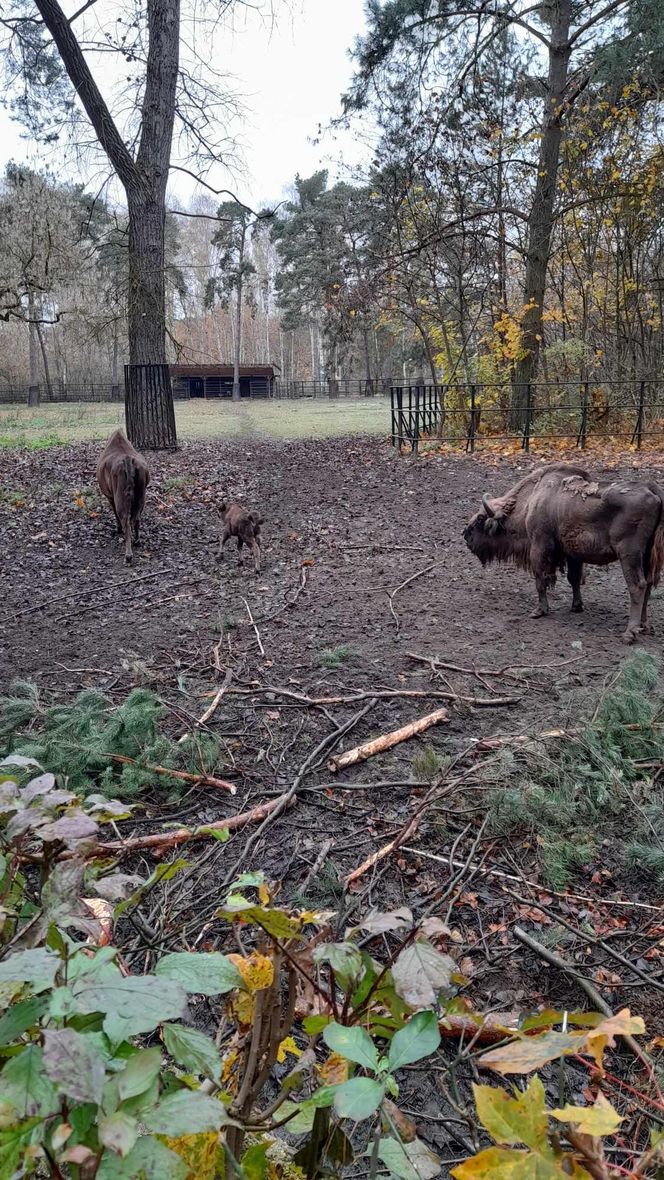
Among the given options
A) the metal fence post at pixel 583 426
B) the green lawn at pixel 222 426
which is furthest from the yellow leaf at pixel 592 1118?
the green lawn at pixel 222 426

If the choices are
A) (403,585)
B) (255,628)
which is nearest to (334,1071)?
(255,628)

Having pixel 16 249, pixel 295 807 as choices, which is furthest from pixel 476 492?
pixel 16 249

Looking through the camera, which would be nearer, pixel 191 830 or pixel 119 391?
pixel 191 830

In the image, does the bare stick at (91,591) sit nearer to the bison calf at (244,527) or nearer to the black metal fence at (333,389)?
the bison calf at (244,527)

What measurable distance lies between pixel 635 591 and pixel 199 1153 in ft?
18.4

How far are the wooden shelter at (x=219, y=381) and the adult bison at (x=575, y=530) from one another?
146 feet

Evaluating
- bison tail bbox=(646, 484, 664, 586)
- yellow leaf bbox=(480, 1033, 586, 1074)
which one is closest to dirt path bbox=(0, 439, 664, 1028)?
bison tail bbox=(646, 484, 664, 586)

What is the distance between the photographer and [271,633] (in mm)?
6324

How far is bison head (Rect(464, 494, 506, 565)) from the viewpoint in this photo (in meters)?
7.02

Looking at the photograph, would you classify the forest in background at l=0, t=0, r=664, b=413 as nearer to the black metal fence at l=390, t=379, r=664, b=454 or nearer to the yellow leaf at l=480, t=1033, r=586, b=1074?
the black metal fence at l=390, t=379, r=664, b=454

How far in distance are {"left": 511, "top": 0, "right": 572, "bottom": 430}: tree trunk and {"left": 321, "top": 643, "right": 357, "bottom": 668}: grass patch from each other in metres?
12.2

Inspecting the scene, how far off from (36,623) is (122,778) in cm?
366

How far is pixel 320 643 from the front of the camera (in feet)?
19.7

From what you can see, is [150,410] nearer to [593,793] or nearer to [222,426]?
[222,426]
